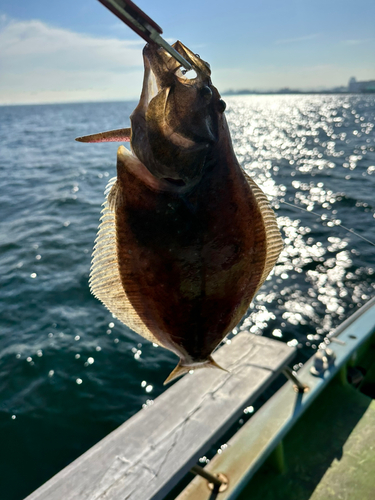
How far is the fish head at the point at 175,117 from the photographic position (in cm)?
150

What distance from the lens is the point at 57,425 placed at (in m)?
6.56

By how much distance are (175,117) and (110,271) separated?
91cm

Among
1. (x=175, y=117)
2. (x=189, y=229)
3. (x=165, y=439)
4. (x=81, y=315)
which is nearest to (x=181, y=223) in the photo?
(x=189, y=229)

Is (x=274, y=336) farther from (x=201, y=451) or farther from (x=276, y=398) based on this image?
(x=201, y=451)

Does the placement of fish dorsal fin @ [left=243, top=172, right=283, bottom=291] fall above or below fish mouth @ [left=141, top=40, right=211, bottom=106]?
below

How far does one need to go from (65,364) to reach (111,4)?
796 centimetres

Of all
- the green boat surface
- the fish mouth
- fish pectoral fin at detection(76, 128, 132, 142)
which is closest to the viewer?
the fish mouth

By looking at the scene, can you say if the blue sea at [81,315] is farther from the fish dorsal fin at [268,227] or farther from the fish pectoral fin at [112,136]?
the fish pectoral fin at [112,136]

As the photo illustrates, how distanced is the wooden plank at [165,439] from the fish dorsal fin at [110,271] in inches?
85.0

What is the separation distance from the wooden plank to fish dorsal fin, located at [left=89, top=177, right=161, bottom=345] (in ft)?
7.09

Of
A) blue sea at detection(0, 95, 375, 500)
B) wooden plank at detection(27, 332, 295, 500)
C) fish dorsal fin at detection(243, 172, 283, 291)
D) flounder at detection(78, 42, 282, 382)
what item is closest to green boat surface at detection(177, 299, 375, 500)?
wooden plank at detection(27, 332, 295, 500)

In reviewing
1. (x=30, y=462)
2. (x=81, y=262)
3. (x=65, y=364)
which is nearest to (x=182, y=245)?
(x=30, y=462)

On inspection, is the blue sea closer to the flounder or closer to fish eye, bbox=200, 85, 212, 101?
the flounder

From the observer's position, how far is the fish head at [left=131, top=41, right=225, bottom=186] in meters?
1.50
